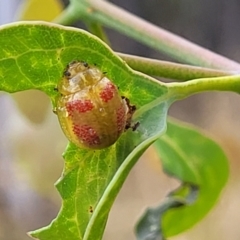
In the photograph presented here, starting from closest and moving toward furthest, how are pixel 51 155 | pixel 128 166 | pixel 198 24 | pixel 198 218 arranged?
pixel 128 166 → pixel 198 218 → pixel 51 155 → pixel 198 24

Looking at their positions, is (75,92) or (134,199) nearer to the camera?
(75,92)

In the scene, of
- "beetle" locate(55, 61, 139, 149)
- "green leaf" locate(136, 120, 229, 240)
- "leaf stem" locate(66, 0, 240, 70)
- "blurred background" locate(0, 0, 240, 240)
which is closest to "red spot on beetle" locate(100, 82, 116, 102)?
"beetle" locate(55, 61, 139, 149)

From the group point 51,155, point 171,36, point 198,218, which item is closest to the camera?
point 171,36

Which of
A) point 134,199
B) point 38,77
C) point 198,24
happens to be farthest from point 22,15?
point 198,24

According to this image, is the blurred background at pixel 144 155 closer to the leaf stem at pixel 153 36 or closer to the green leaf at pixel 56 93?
the leaf stem at pixel 153 36

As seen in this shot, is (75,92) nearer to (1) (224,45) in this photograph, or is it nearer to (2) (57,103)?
(2) (57,103)

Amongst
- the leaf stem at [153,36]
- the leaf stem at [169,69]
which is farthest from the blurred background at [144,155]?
the leaf stem at [169,69]
